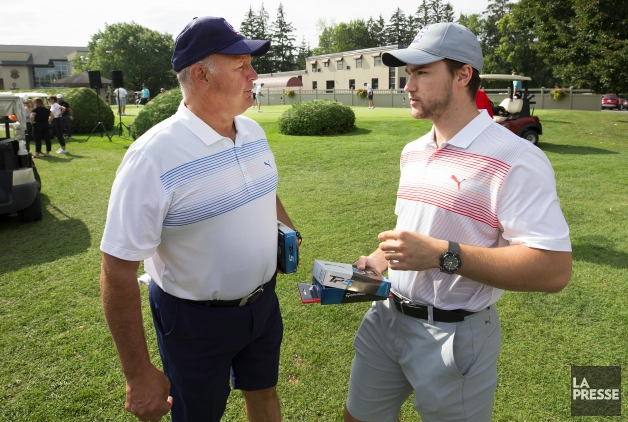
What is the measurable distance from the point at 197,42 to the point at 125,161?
664 millimetres

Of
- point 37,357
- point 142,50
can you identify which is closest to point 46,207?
point 37,357

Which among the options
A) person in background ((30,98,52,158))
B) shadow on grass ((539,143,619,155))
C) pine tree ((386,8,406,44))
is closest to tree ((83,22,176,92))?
pine tree ((386,8,406,44))

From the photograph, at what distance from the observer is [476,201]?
1922 mm

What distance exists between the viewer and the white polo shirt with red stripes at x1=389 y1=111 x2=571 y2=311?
69.3 inches

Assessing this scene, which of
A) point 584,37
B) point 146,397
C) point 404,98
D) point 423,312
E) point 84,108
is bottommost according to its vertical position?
point 146,397

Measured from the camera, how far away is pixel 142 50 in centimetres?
6988

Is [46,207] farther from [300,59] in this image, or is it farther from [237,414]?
[300,59]

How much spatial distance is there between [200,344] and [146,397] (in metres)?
0.34

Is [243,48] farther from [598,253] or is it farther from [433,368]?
[598,253]

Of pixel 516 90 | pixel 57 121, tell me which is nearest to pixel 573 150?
pixel 516 90

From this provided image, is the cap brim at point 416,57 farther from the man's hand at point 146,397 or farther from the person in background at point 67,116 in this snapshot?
the person in background at point 67,116

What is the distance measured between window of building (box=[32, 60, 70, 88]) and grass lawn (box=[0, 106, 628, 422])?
9306cm

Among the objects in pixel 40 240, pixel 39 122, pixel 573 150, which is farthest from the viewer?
pixel 39 122

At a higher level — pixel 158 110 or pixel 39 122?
pixel 158 110
